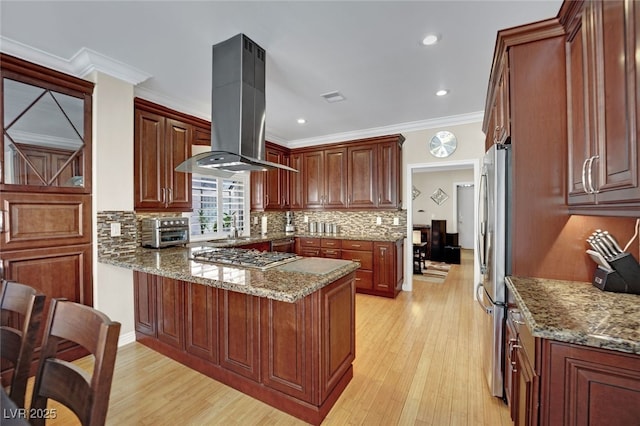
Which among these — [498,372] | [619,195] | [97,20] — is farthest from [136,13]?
[498,372]

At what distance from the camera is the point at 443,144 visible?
433 cm

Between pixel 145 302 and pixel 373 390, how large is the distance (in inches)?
87.9

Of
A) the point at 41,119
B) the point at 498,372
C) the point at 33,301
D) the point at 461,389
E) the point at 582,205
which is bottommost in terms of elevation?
the point at 461,389

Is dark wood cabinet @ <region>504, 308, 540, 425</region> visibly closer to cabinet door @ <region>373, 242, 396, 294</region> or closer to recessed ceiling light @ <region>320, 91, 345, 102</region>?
cabinet door @ <region>373, 242, 396, 294</region>

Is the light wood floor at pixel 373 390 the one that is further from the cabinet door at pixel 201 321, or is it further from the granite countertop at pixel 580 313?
the granite countertop at pixel 580 313

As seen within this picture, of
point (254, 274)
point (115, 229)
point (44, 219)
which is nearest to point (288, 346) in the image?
point (254, 274)

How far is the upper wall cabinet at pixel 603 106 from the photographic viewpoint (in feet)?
3.53

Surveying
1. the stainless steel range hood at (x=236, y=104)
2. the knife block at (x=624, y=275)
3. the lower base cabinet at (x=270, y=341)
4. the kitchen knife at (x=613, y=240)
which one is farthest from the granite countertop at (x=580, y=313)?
the stainless steel range hood at (x=236, y=104)

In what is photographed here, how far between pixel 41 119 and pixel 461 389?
401 centimetres

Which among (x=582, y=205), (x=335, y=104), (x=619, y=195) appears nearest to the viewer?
(x=619, y=195)

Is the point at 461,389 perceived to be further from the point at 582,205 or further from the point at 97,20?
the point at 97,20

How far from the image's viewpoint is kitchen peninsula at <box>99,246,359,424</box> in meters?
1.75

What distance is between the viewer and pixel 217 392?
2.07m

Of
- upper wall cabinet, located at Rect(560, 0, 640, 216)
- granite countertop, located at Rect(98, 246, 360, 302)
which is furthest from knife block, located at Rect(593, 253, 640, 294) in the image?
granite countertop, located at Rect(98, 246, 360, 302)
